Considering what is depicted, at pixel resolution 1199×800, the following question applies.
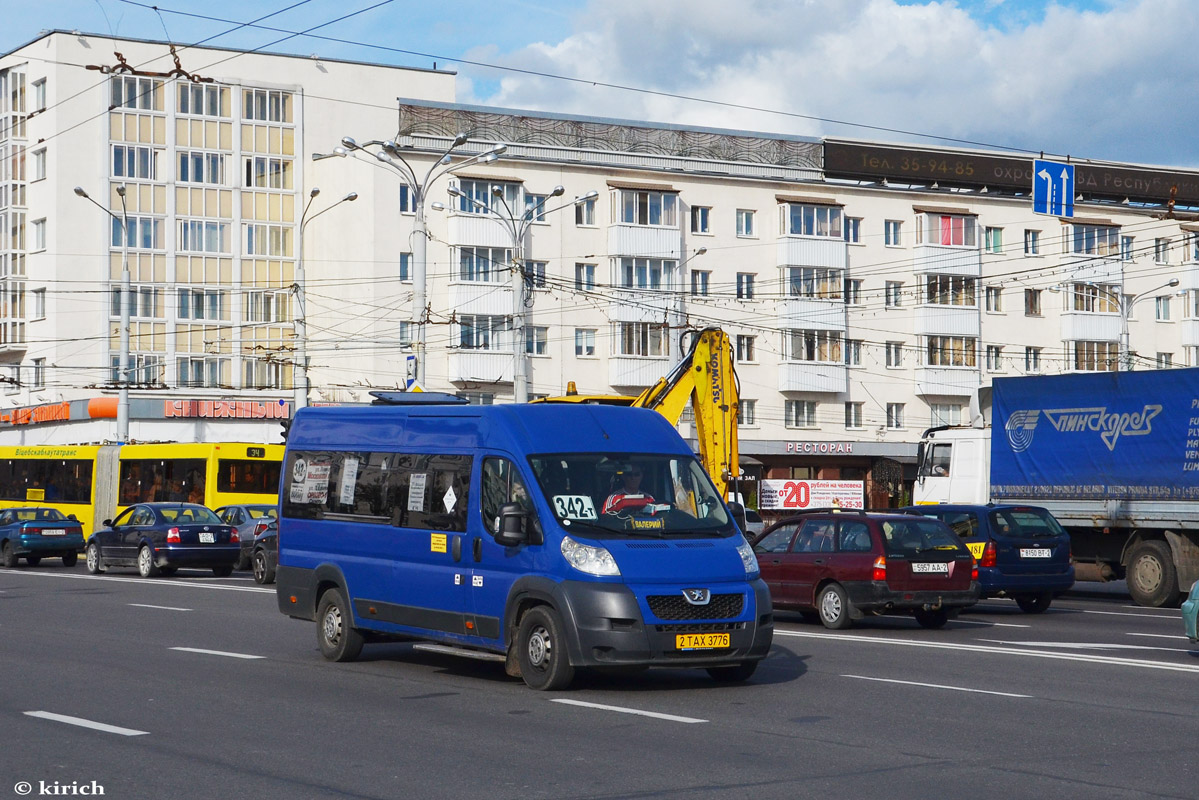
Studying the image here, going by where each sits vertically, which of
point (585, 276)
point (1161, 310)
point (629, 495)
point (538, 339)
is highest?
point (585, 276)

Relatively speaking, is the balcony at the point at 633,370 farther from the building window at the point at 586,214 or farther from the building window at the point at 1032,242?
the building window at the point at 1032,242

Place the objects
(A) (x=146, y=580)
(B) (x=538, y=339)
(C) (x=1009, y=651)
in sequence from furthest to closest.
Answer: (B) (x=538, y=339), (A) (x=146, y=580), (C) (x=1009, y=651)

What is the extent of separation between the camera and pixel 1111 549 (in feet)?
80.0

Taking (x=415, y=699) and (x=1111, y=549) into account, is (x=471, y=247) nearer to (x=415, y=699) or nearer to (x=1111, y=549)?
(x=1111, y=549)

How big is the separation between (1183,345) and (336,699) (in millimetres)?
69943

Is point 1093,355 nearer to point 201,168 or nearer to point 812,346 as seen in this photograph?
point 812,346

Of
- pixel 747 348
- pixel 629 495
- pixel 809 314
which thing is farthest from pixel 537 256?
pixel 629 495

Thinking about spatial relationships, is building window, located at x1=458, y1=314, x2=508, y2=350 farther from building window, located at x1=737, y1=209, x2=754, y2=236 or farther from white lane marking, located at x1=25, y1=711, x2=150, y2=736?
white lane marking, located at x1=25, y1=711, x2=150, y2=736

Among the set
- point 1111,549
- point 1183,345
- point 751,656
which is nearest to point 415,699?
point 751,656

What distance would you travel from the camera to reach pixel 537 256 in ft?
208

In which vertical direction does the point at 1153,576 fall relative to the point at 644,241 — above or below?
below

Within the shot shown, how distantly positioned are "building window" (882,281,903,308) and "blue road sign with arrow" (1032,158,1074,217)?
4483 cm

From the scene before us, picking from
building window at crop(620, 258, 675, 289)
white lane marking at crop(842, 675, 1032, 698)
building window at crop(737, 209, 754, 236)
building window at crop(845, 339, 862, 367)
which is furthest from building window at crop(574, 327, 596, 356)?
white lane marking at crop(842, 675, 1032, 698)

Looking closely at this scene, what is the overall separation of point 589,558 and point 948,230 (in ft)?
201
